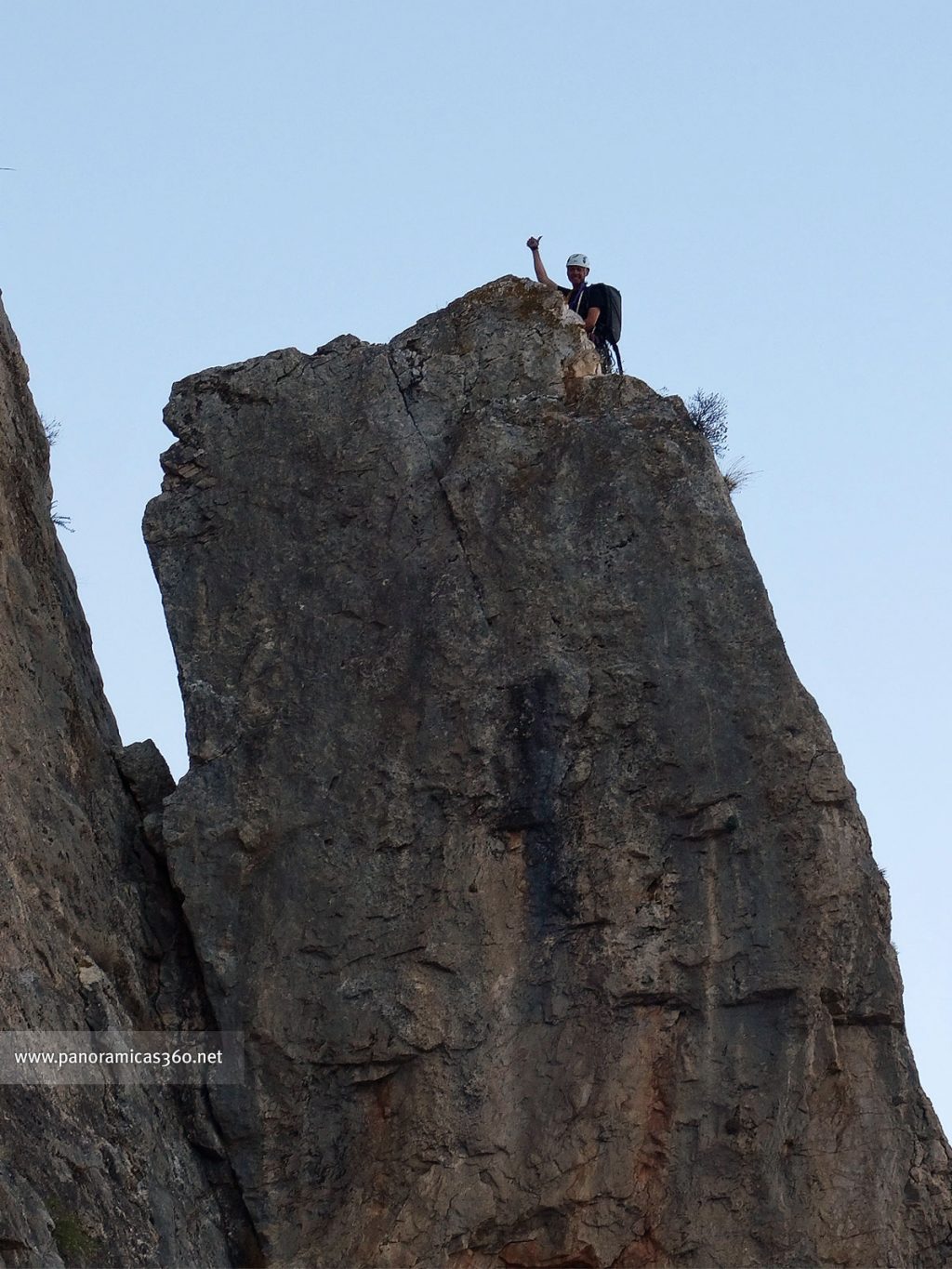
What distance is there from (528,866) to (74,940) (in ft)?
10.1

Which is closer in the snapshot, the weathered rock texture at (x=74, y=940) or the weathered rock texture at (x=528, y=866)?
the weathered rock texture at (x=74, y=940)

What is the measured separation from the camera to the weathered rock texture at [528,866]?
41.9 ft

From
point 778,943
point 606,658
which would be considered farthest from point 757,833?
point 606,658

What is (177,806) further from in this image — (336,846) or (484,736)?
(484,736)

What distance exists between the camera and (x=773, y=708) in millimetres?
13219

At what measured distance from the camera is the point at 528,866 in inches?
523

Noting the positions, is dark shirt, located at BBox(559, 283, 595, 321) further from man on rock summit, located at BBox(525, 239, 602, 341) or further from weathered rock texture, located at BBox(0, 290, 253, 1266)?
weathered rock texture, located at BBox(0, 290, 253, 1266)

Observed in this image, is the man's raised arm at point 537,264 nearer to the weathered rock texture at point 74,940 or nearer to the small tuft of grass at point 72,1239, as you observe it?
the weathered rock texture at point 74,940

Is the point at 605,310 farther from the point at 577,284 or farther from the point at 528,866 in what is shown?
the point at 528,866

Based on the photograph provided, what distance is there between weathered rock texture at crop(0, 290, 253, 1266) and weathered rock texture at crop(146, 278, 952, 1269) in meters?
0.48

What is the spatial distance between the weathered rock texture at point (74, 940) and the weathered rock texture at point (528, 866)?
1.56 feet

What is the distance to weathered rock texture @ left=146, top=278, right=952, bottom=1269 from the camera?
503 inches

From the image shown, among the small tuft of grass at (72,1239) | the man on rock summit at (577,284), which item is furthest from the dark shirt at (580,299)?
the small tuft of grass at (72,1239)

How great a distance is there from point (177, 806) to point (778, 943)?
422 centimetres
